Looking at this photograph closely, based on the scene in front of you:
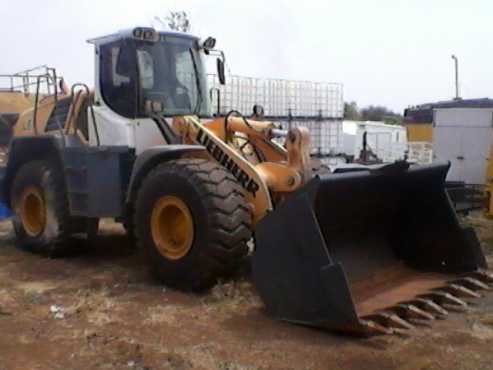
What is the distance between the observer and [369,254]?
6.44 metres

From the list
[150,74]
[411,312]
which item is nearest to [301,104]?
[150,74]

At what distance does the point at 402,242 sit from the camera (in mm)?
6738

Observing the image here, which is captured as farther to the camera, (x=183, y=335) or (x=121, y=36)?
(x=121, y=36)

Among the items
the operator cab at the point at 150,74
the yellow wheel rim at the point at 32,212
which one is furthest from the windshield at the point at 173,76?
the yellow wheel rim at the point at 32,212

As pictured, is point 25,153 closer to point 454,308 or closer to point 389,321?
point 389,321

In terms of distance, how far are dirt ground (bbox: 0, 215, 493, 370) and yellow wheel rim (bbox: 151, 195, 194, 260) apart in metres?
0.39

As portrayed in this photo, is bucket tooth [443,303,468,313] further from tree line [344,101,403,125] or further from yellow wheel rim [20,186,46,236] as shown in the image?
tree line [344,101,403,125]

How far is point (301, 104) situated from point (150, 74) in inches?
356

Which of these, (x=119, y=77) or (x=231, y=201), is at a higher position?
(x=119, y=77)

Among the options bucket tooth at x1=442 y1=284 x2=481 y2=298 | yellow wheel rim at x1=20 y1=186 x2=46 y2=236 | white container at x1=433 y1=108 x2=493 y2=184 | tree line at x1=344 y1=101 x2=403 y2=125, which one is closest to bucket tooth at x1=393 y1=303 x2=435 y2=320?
bucket tooth at x1=442 y1=284 x2=481 y2=298

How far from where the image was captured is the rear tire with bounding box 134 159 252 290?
6.02m

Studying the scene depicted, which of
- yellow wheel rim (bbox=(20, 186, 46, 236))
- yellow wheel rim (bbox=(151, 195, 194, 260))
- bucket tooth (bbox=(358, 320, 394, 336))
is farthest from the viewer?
yellow wheel rim (bbox=(20, 186, 46, 236))

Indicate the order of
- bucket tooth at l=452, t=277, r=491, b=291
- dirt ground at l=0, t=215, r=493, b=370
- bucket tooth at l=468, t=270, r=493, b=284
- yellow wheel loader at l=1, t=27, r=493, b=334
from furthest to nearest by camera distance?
bucket tooth at l=468, t=270, r=493, b=284, bucket tooth at l=452, t=277, r=491, b=291, yellow wheel loader at l=1, t=27, r=493, b=334, dirt ground at l=0, t=215, r=493, b=370

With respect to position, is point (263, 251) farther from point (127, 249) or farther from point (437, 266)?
point (127, 249)
